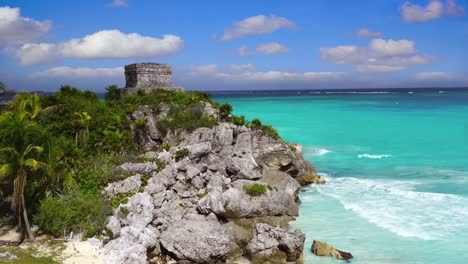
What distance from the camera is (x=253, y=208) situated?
19.6 meters

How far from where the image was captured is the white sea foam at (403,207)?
66.1 feet

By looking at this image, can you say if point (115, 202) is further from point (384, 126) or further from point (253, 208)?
point (384, 126)

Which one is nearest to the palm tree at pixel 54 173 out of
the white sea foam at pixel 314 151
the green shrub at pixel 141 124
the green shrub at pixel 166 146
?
the green shrub at pixel 166 146

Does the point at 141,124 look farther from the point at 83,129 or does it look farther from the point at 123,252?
the point at 123,252

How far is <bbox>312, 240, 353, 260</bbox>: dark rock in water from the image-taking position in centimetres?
1680

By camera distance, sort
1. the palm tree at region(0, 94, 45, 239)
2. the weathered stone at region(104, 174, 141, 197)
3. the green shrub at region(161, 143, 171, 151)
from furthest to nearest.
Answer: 1. the green shrub at region(161, 143, 171, 151)
2. the weathered stone at region(104, 174, 141, 197)
3. the palm tree at region(0, 94, 45, 239)

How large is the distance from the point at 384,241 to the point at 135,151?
14238 millimetres

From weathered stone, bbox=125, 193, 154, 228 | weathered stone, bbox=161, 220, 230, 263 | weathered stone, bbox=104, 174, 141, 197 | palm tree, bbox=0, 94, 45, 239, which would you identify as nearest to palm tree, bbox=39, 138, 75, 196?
palm tree, bbox=0, 94, 45, 239

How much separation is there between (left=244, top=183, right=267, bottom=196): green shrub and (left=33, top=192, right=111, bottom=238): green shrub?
6.83 meters

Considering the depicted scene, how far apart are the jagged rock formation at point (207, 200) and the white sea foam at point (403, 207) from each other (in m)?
3.10

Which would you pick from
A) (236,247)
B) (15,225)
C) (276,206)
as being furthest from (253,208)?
(15,225)

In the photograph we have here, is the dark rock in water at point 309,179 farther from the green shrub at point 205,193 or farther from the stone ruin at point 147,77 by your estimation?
the stone ruin at point 147,77

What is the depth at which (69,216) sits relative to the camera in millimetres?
16000

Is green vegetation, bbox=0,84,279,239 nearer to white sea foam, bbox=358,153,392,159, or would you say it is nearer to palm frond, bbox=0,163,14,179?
palm frond, bbox=0,163,14,179
